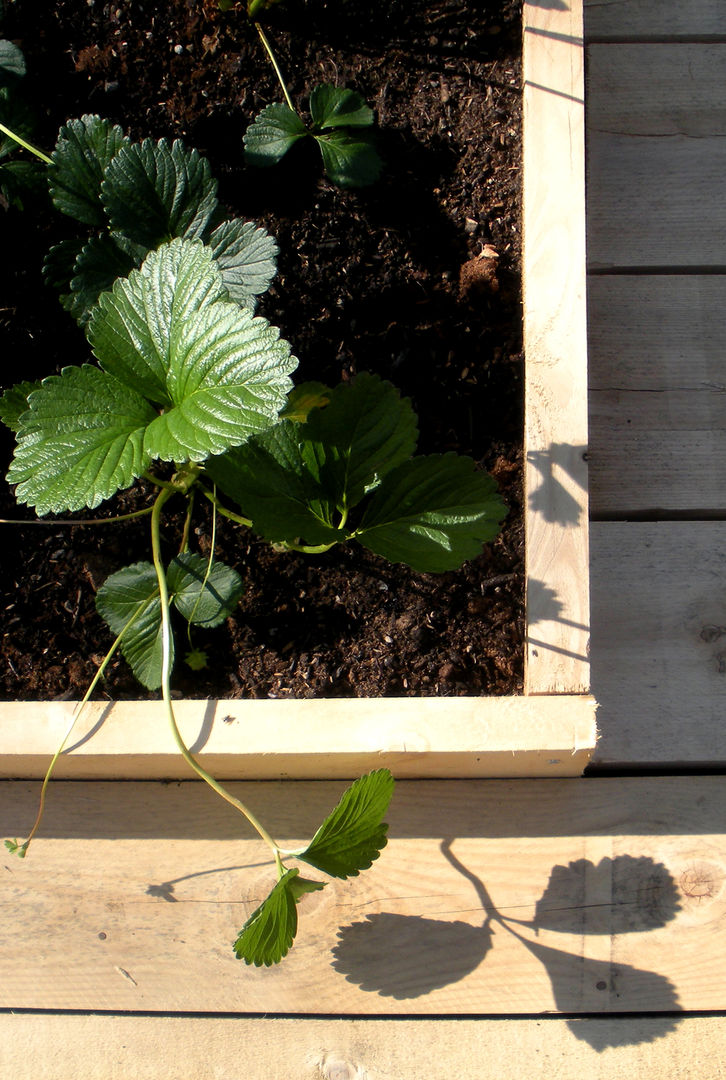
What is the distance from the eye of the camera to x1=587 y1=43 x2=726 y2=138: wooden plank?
3.25 feet

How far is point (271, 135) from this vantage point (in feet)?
2.83

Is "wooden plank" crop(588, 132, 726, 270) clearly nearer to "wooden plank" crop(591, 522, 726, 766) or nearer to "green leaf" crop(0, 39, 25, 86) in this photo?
"wooden plank" crop(591, 522, 726, 766)

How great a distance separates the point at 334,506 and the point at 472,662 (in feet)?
0.70

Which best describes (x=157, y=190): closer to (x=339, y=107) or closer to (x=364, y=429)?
(x=339, y=107)

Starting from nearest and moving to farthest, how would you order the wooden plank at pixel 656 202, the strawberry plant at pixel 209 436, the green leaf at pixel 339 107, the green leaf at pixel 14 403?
the strawberry plant at pixel 209 436, the green leaf at pixel 14 403, the green leaf at pixel 339 107, the wooden plank at pixel 656 202

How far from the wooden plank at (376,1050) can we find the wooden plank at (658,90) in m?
0.88

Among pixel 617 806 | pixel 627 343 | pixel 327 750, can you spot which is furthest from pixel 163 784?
pixel 627 343

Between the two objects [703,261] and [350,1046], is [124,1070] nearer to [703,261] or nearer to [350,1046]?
[350,1046]

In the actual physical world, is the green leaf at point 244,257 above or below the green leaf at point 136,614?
above

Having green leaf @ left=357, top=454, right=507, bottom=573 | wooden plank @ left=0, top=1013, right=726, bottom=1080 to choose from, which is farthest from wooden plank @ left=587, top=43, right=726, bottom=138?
wooden plank @ left=0, top=1013, right=726, bottom=1080

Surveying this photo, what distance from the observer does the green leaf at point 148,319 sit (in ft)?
2.12

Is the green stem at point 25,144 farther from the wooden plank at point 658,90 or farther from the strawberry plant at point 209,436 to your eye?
the wooden plank at point 658,90

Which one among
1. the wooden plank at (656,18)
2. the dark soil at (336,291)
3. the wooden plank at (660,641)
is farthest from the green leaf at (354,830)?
the wooden plank at (656,18)

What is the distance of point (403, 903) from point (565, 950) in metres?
0.15
